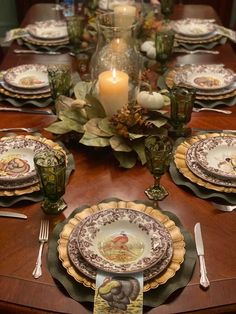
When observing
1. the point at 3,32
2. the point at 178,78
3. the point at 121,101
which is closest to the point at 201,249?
the point at 121,101

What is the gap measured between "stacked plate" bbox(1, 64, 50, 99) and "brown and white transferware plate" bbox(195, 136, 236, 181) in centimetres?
55

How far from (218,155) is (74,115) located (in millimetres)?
397

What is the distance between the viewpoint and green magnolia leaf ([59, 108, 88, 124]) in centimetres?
125

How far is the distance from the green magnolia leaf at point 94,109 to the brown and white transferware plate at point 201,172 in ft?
0.84

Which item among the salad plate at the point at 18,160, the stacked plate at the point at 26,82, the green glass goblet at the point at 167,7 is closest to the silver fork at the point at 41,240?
the salad plate at the point at 18,160

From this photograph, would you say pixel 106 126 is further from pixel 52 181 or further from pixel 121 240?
pixel 121 240

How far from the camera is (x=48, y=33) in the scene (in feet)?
6.43

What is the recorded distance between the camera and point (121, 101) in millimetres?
1235

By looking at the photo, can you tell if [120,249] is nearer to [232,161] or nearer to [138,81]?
[232,161]

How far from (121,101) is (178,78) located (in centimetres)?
37

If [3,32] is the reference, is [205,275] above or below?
above

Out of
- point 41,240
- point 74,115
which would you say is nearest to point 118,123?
point 74,115

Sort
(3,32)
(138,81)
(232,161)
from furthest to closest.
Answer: (3,32) < (138,81) < (232,161)

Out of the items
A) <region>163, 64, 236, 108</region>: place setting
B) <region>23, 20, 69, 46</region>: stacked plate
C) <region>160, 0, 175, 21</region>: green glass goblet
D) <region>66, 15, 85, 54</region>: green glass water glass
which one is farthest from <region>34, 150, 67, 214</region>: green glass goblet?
<region>160, 0, 175, 21</region>: green glass goblet
